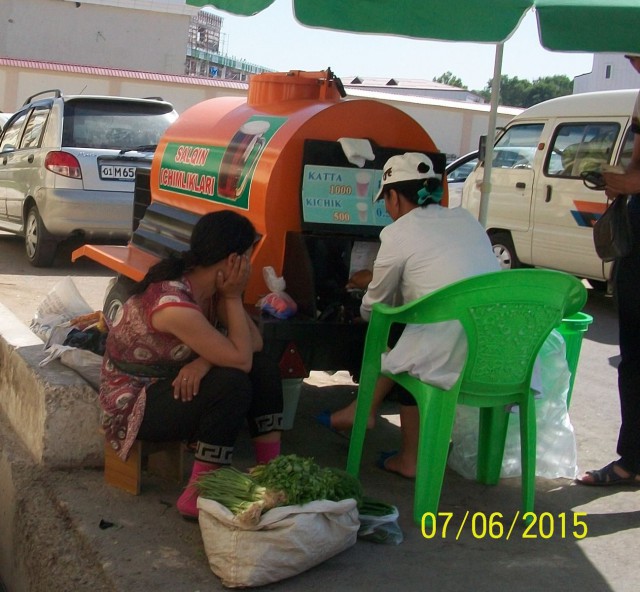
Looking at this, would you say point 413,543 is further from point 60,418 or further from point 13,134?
point 13,134

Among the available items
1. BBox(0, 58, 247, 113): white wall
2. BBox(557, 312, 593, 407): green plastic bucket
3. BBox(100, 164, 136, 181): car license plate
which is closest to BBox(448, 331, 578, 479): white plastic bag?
BBox(557, 312, 593, 407): green plastic bucket

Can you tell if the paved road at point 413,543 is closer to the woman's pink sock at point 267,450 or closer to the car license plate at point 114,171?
the woman's pink sock at point 267,450

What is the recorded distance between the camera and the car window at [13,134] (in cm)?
1076

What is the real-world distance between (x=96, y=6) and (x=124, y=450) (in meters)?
36.6

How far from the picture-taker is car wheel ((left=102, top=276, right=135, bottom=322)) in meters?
5.63

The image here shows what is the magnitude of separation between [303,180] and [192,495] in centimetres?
161

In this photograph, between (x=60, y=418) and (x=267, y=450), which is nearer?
(x=267, y=450)

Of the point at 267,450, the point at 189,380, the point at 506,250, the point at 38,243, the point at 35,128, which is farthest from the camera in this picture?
the point at 506,250

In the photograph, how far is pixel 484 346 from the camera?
11.6 feet

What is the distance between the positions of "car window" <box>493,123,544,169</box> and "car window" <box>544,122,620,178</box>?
0.35 m

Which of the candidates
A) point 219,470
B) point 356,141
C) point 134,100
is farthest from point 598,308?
point 219,470

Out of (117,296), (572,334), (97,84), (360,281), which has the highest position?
(97,84)

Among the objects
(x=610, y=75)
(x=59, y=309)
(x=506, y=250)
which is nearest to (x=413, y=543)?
(x=59, y=309)

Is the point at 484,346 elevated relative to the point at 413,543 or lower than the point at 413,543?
elevated
